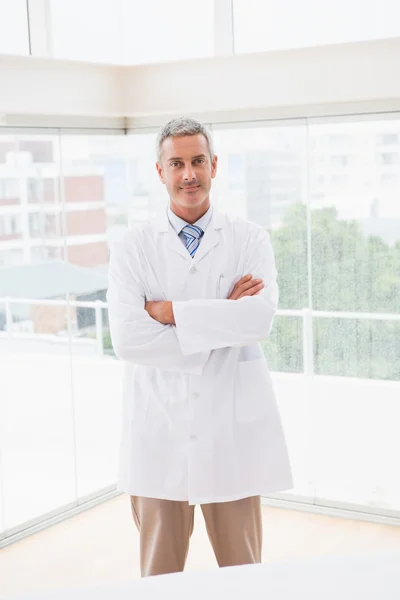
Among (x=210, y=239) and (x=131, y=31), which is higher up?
(x=131, y=31)

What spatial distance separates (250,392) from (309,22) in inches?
78.2

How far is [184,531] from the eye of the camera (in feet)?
8.58

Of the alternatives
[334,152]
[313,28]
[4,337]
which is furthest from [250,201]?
[4,337]

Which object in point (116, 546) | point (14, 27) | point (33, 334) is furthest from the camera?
point (33, 334)

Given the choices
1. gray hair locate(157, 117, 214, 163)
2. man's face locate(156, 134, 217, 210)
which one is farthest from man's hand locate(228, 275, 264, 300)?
gray hair locate(157, 117, 214, 163)

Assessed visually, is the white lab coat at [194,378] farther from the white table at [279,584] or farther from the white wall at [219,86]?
the white wall at [219,86]

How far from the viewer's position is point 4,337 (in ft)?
12.6

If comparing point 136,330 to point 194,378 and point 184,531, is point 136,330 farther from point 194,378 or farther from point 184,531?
point 184,531

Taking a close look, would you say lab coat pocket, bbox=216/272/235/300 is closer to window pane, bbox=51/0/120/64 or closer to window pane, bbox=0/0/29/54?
window pane, bbox=0/0/29/54

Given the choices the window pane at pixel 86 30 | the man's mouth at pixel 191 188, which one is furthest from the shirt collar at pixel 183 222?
the window pane at pixel 86 30

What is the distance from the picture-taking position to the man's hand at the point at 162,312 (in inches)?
99.4

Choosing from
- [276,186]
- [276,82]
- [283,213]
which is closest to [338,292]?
[283,213]

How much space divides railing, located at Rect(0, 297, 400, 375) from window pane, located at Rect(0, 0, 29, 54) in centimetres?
105

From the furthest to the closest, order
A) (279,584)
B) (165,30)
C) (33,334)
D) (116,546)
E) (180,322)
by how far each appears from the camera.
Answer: (165,30) < (33,334) < (116,546) < (180,322) < (279,584)
